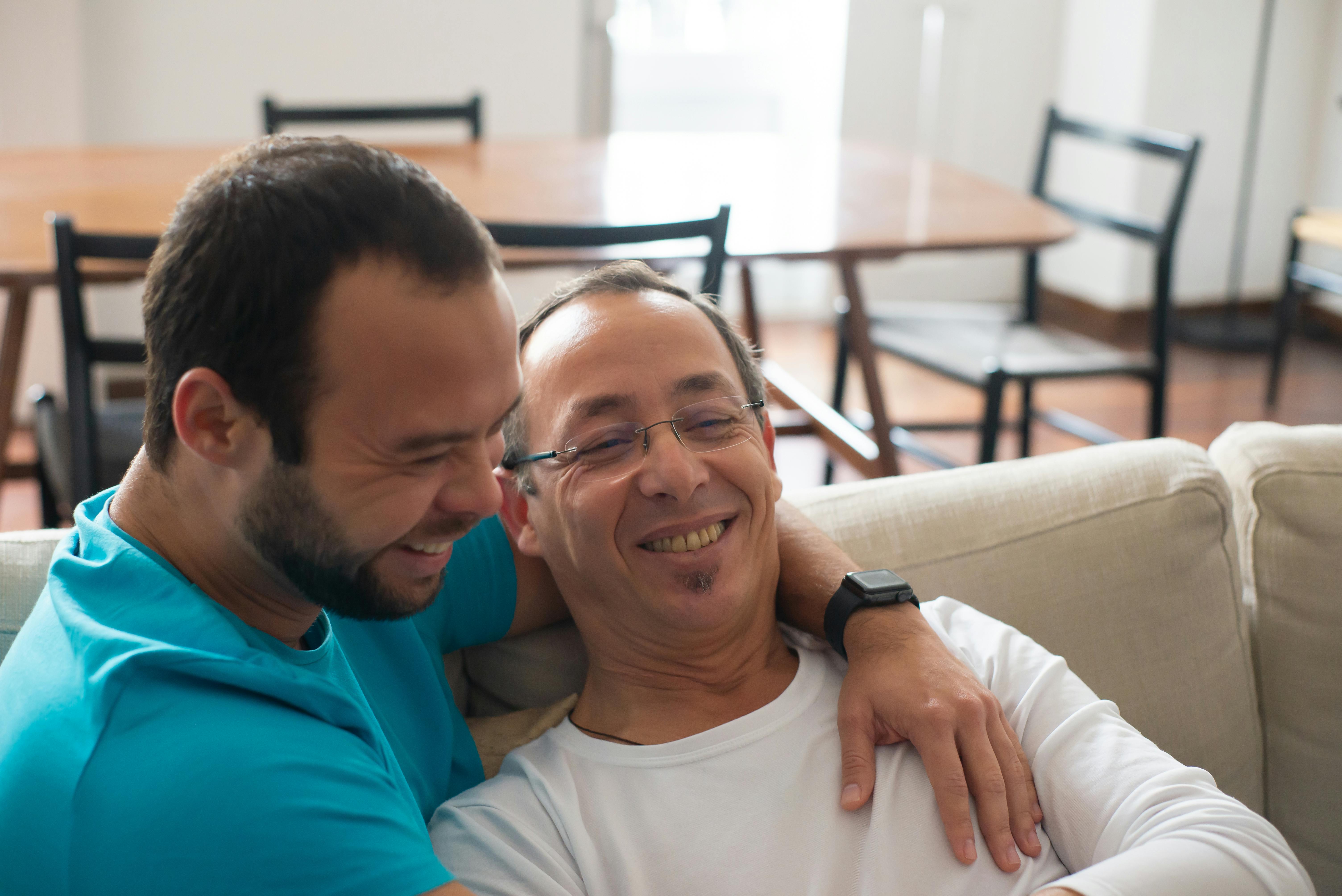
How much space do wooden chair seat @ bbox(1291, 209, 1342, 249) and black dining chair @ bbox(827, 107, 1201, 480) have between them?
41.5 inches

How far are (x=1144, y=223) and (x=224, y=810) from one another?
271 cm

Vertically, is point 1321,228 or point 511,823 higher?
point 1321,228

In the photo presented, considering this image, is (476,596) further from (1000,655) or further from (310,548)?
(1000,655)

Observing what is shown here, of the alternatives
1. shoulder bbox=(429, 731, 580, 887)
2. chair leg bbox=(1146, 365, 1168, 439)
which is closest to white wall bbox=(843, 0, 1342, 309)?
chair leg bbox=(1146, 365, 1168, 439)

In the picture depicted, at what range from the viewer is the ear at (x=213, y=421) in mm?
745

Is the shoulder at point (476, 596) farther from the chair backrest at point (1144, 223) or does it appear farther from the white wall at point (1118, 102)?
the white wall at point (1118, 102)

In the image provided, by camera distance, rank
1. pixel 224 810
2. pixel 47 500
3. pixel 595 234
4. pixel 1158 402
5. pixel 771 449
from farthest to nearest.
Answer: pixel 1158 402 → pixel 47 500 → pixel 595 234 → pixel 771 449 → pixel 224 810

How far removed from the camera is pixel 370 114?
2.91 m

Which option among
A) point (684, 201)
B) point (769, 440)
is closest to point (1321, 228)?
point (684, 201)

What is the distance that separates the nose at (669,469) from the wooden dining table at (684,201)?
35.4 inches

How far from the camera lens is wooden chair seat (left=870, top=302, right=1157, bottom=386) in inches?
107

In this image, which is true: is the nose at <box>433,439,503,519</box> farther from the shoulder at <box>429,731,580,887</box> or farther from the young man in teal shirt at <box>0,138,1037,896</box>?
the shoulder at <box>429,731,580,887</box>

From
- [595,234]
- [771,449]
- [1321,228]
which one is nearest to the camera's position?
[771,449]

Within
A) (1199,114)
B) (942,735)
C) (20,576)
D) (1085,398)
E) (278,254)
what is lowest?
(1085,398)
